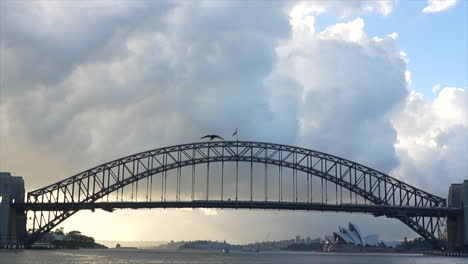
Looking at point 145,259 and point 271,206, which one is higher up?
point 271,206

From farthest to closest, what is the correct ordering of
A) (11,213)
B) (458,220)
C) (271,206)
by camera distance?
(11,213), (458,220), (271,206)

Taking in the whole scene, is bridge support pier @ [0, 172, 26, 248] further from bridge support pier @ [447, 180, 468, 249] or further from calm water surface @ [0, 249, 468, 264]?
bridge support pier @ [447, 180, 468, 249]

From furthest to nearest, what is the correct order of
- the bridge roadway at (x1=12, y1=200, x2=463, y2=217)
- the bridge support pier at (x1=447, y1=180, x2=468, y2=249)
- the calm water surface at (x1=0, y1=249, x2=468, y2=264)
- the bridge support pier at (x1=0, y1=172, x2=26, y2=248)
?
the bridge support pier at (x1=0, y1=172, x2=26, y2=248) → the bridge support pier at (x1=447, y1=180, x2=468, y2=249) → the bridge roadway at (x1=12, y1=200, x2=463, y2=217) → the calm water surface at (x1=0, y1=249, x2=468, y2=264)

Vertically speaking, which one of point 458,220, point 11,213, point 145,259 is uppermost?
point 11,213

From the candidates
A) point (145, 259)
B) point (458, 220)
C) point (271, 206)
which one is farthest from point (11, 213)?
point (458, 220)

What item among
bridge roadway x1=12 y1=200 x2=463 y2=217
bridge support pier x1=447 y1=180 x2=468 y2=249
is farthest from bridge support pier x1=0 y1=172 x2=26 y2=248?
bridge support pier x1=447 y1=180 x2=468 y2=249

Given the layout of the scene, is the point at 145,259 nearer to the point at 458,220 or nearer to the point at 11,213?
the point at 11,213
